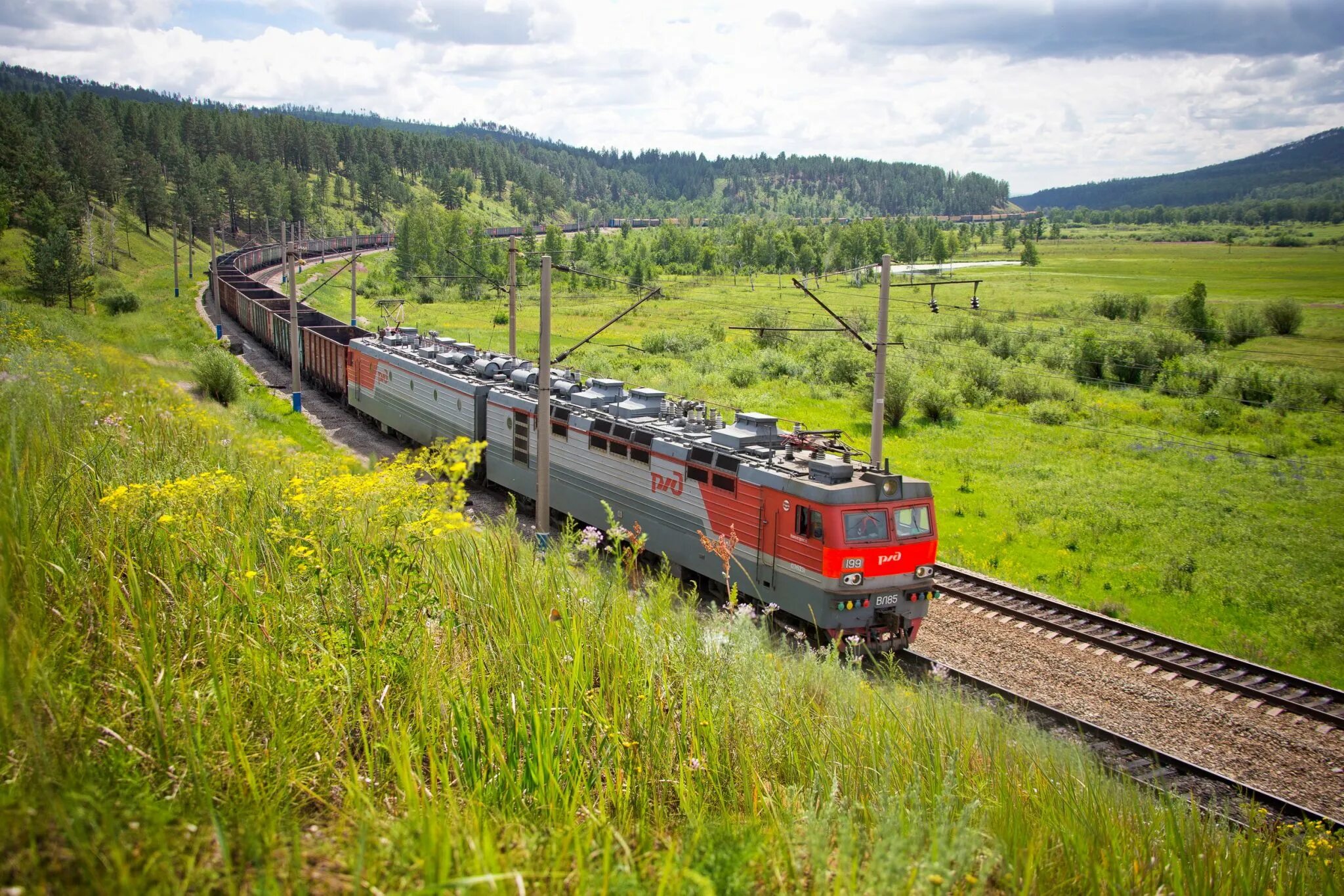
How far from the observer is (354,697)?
4.74 metres

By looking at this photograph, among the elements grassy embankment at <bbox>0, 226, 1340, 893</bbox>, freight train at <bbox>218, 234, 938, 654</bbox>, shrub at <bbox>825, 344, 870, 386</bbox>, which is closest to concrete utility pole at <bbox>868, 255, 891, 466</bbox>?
freight train at <bbox>218, 234, 938, 654</bbox>

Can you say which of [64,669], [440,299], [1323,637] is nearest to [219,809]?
[64,669]

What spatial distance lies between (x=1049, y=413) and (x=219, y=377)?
3331 cm

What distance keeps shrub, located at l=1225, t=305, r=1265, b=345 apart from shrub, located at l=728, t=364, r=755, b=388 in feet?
97.6

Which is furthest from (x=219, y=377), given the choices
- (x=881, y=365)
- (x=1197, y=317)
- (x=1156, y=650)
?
(x=1197, y=317)

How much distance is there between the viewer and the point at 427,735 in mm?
4430

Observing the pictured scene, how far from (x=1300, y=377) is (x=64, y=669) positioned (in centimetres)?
5113

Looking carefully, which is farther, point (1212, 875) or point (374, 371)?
point (374, 371)

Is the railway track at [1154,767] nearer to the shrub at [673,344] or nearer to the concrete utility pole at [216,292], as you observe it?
the shrub at [673,344]

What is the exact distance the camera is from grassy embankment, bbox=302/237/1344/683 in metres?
20.5

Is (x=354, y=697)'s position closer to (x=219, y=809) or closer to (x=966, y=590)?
(x=219, y=809)

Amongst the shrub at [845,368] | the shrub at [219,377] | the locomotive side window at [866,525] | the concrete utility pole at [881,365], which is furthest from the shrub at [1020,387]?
the shrub at [219,377]

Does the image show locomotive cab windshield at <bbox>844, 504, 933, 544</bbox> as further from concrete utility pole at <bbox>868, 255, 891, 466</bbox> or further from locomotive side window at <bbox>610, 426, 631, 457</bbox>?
locomotive side window at <bbox>610, 426, 631, 457</bbox>

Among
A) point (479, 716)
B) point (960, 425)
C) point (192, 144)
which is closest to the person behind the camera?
point (479, 716)
